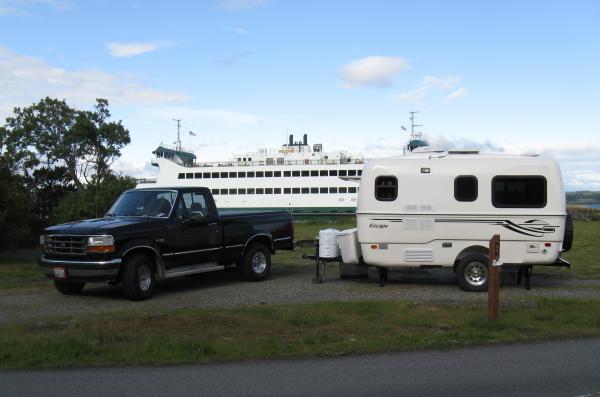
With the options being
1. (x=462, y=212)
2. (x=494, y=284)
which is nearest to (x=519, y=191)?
(x=462, y=212)

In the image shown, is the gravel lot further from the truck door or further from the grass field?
the grass field

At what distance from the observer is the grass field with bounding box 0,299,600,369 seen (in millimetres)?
6844

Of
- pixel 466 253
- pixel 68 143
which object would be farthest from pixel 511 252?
pixel 68 143

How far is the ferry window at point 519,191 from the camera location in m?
11.4

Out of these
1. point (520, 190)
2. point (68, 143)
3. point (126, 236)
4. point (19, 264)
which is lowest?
point (19, 264)

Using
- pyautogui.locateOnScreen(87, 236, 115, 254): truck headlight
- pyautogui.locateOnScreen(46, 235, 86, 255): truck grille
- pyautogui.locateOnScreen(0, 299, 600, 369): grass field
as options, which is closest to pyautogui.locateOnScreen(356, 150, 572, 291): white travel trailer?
pyautogui.locateOnScreen(0, 299, 600, 369): grass field

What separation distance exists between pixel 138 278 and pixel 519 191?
7286mm

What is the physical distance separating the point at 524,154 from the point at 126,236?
25.4ft

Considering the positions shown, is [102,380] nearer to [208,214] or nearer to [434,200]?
[208,214]

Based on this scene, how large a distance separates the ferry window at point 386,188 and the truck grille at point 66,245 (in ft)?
18.2

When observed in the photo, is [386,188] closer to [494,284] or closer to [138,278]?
[494,284]

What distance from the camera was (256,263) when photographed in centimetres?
1338

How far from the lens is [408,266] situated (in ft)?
39.0

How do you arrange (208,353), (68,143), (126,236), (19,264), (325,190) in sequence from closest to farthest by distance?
1. (208,353)
2. (126,236)
3. (19,264)
4. (68,143)
5. (325,190)
